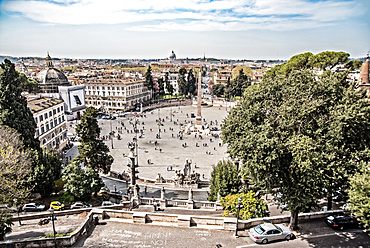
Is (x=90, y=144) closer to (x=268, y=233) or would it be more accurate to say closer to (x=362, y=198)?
(x=268, y=233)

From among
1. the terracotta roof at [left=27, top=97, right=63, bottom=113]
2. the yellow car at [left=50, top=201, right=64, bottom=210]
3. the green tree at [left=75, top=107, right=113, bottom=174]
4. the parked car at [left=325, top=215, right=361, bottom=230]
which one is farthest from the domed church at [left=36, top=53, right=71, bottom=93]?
the parked car at [left=325, top=215, right=361, bottom=230]

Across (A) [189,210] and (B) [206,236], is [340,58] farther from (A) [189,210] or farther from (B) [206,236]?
(B) [206,236]

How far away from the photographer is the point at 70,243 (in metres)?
12.5

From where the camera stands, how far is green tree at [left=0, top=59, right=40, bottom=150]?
2217 cm

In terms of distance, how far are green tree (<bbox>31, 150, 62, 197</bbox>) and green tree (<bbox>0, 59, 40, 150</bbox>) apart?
6.36 ft

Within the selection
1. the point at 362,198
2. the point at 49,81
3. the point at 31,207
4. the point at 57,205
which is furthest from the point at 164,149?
the point at 49,81

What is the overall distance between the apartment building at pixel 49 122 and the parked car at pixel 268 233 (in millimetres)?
→ 31237

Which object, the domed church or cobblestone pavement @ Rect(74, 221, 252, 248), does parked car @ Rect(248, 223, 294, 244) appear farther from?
the domed church

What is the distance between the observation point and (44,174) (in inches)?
854

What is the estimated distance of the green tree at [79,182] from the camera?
2098 cm

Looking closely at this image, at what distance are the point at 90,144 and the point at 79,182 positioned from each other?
439cm

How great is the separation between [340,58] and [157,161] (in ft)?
109

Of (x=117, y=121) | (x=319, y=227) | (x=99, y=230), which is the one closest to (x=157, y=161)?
(x=99, y=230)

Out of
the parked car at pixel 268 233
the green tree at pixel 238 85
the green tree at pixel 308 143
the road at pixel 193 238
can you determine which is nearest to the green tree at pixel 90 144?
the road at pixel 193 238
